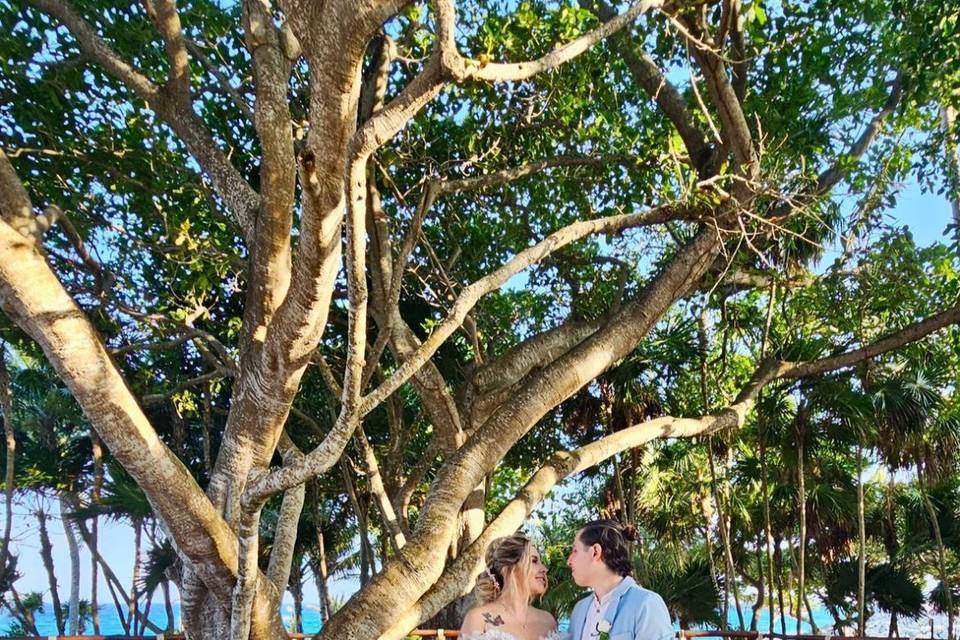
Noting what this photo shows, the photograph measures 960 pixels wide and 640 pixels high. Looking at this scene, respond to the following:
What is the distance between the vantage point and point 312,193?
423cm

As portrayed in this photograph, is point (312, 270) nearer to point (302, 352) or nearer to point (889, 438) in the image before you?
point (302, 352)

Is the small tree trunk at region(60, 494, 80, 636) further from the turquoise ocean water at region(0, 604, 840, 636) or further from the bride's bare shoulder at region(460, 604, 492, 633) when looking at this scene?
the bride's bare shoulder at region(460, 604, 492, 633)

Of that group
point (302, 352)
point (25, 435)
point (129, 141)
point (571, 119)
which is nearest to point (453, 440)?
point (302, 352)

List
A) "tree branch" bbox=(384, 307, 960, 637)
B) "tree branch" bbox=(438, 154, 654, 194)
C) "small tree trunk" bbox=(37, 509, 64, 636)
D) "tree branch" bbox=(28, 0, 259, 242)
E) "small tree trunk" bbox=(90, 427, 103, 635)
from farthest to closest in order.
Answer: "small tree trunk" bbox=(37, 509, 64, 636)
"small tree trunk" bbox=(90, 427, 103, 635)
"tree branch" bbox=(438, 154, 654, 194)
"tree branch" bbox=(384, 307, 960, 637)
"tree branch" bbox=(28, 0, 259, 242)

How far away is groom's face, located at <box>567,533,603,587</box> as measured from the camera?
11.0 ft

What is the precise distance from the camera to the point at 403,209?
9.55 m

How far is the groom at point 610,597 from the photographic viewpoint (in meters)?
3.09

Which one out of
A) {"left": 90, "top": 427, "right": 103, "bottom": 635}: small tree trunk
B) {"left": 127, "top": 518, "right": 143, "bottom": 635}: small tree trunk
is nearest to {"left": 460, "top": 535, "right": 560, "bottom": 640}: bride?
{"left": 90, "top": 427, "right": 103, "bottom": 635}: small tree trunk

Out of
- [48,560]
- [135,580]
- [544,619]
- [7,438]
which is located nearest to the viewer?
[544,619]

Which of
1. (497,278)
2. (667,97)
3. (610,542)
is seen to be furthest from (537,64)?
(667,97)

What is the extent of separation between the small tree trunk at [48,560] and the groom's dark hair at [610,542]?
1638cm

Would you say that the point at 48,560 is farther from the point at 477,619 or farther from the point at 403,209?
the point at 477,619

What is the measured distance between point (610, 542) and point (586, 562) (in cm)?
13

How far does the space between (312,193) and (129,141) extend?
4.46 m
